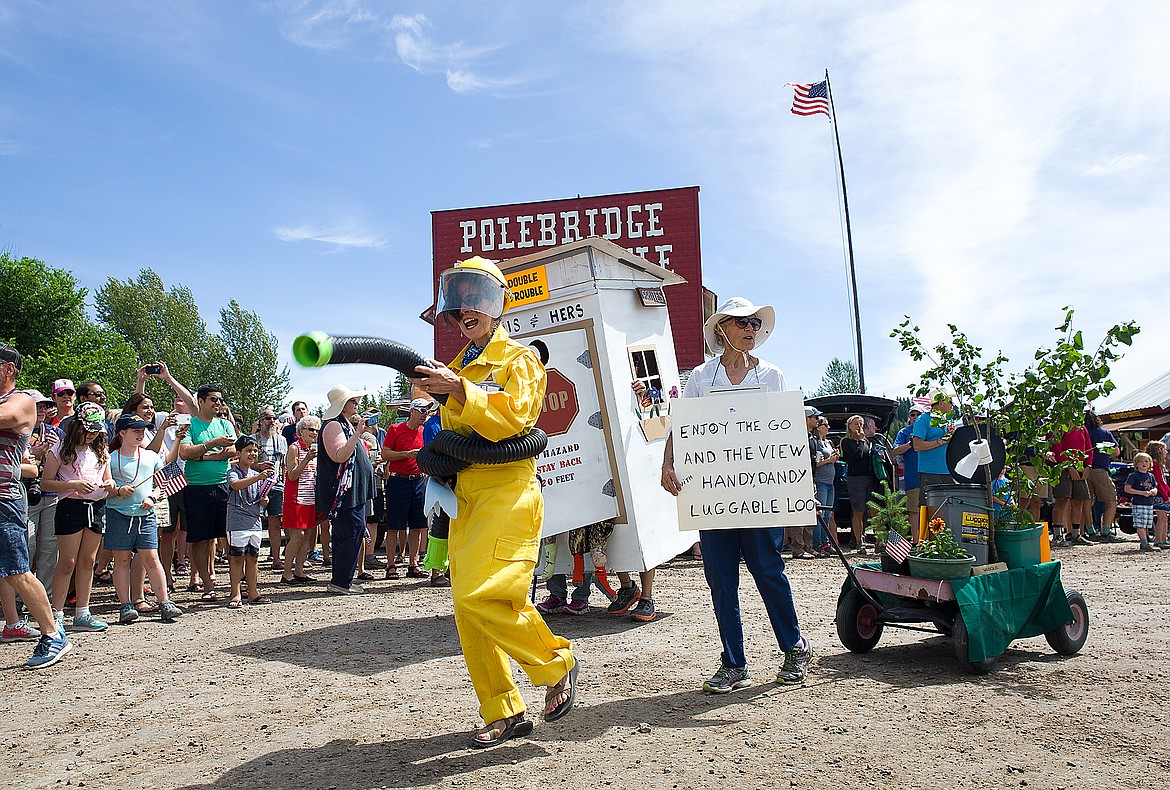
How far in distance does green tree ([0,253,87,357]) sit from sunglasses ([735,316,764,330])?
125 feet

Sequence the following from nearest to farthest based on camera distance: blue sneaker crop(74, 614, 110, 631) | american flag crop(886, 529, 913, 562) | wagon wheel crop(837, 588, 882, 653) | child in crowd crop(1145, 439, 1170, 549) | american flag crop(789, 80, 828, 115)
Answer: american flag crop(886, 529, 913, 562) < wagon wheel crop(837, 588, 882, 653) < blue sneaker crop(74, 614, 110, 631) < child in crowd crop(1145, 439, 1170, 549) < american flag crop(789, 80, 828, 115)

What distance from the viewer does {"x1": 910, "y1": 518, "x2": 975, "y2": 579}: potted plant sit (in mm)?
4816

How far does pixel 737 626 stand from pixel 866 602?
1130 millimetres

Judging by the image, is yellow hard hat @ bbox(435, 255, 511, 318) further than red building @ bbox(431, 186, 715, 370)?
No

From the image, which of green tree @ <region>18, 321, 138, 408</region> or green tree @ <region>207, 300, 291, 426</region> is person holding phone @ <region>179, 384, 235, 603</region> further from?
green tree @ <region>207, 300, 291, 426</region>

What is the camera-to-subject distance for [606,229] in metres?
19.2

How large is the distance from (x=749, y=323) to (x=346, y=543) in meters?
5.65

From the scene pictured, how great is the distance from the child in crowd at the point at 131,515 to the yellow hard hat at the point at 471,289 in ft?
14.9

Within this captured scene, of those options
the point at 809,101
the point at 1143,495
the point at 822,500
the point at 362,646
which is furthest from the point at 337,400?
the point at 809,101

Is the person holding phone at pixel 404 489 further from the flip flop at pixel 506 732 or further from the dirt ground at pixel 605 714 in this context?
the flip flop at pixel 506 732

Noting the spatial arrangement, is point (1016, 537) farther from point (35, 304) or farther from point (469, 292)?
point (35, 304)

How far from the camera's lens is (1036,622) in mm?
5121

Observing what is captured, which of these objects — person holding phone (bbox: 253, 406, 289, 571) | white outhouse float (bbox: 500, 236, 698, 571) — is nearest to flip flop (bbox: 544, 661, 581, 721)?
white outhouse float (bbox: 500, 236, 698, 571)

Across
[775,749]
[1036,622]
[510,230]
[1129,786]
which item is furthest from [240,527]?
[510,230]
